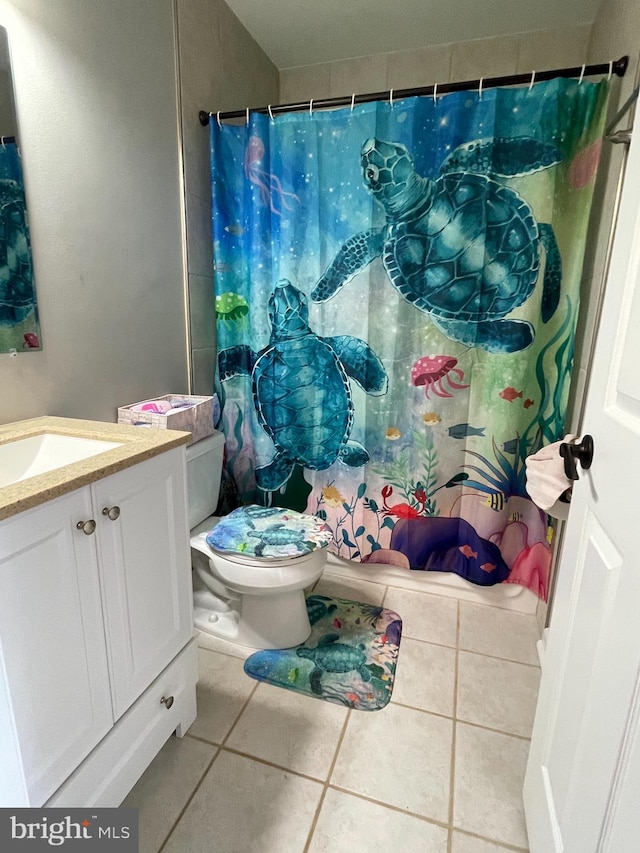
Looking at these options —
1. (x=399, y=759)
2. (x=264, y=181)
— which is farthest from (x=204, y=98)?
(x=399, y=759)

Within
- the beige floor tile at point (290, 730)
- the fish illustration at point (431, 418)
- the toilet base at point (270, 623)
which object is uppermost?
the fish illustration at point (431, 418)

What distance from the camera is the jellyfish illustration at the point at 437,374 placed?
1715 mm

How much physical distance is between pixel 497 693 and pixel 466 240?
5.04ft

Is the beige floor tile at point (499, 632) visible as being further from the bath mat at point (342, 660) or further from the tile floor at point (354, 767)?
the bath mat at point (342, 660)

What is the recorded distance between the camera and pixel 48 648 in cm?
81

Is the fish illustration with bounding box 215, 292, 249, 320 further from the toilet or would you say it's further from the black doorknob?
the black doorknob

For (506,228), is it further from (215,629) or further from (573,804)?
(215,629)

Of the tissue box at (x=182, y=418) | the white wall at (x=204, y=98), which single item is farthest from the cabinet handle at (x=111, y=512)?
the white wall at (x=204, y=98)

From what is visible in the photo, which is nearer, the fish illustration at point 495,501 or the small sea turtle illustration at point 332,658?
the small sea turtle illustration at point 332,658

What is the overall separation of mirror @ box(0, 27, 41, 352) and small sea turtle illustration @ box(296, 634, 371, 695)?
52.5 inches

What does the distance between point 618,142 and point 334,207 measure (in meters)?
0.90

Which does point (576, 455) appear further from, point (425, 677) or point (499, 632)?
point (499, 632)

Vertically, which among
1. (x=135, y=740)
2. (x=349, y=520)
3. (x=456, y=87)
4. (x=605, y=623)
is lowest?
(x=135, y=740)

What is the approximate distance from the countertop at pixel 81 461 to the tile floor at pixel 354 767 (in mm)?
872
